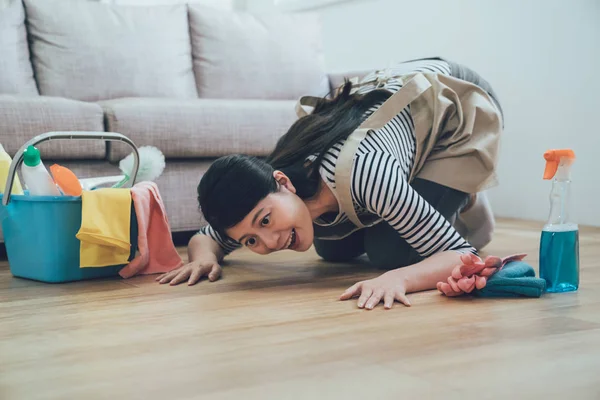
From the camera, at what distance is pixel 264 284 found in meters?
1.49

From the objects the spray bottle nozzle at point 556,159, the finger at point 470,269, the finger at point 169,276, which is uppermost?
the spray bottle nozzle at point 556,159

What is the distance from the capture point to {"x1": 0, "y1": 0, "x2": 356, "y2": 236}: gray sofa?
79.4 inches

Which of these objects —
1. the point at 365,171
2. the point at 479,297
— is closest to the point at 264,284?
the point at 365,171

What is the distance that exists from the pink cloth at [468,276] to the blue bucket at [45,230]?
2.23 feet

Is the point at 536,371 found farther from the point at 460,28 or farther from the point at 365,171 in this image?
the point at 460,28

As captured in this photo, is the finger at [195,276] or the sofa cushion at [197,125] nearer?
the finger at [195,276]

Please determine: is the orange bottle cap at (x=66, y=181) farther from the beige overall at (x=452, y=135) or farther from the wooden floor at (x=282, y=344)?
the beige overall at (x=452, y=135)

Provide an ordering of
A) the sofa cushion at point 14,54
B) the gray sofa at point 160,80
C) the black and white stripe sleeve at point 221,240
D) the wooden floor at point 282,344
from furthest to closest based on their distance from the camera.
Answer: the sofa cushion at point 14,54 → the gray sofa at point 160,80 → the black and white stripe sleeve at point 221,240 → the wooden floor at point 282,344

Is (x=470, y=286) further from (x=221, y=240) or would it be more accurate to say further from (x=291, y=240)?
(x=221, y=240)

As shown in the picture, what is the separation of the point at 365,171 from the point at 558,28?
5.26 feet

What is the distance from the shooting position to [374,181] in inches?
52.8

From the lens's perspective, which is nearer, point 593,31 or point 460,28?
point 593,31

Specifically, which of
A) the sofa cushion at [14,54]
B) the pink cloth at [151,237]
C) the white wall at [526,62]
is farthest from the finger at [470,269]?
the sofa cushion at [14,54]

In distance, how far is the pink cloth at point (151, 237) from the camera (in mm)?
1545
